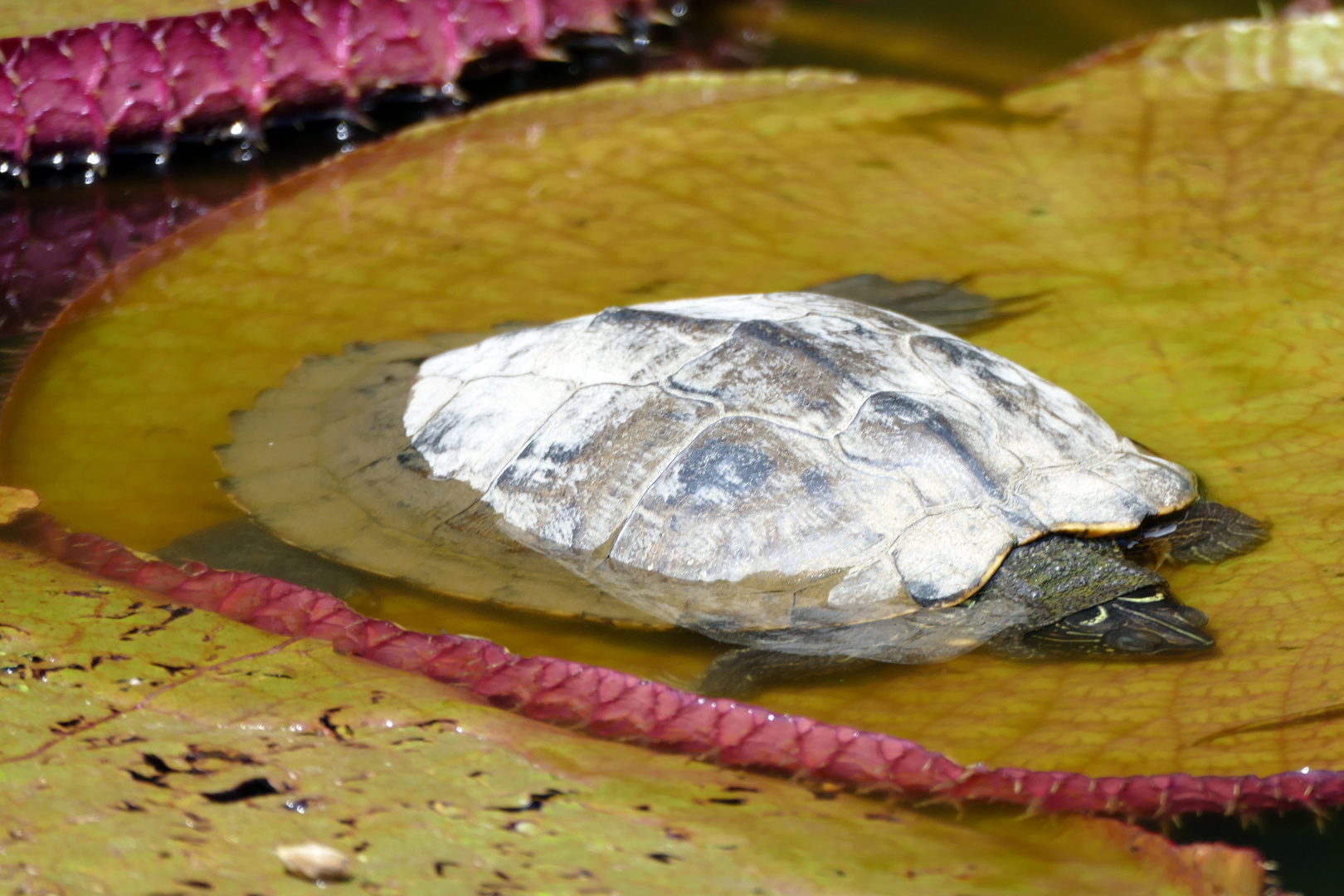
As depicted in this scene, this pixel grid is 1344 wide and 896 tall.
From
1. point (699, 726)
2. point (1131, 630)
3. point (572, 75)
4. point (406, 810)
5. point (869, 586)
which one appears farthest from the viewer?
point (572, 75)

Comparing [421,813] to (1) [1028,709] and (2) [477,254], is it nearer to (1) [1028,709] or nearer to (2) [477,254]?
(1) [1028,709]

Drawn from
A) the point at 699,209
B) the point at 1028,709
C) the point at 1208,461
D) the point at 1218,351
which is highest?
the point at 699,209

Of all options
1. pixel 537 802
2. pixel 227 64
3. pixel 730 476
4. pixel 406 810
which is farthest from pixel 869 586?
pixel 227 64

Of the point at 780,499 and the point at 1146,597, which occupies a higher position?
the point at 780,499

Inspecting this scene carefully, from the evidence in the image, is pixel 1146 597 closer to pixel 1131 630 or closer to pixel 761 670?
pixel 1131 630

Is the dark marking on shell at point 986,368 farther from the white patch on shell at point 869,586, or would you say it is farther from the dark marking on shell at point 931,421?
the white patch on shell at point 869,586

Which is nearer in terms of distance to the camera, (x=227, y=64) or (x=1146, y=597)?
(x=1146, y=597)

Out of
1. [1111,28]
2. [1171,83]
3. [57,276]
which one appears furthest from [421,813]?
[1111,28]

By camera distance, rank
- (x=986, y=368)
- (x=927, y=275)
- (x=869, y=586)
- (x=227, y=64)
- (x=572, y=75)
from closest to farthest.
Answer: (x=869, y=586) < (x=986, y=368) < (x=927, y=275) < (x=227, y=64) < (x=572, y=75)
